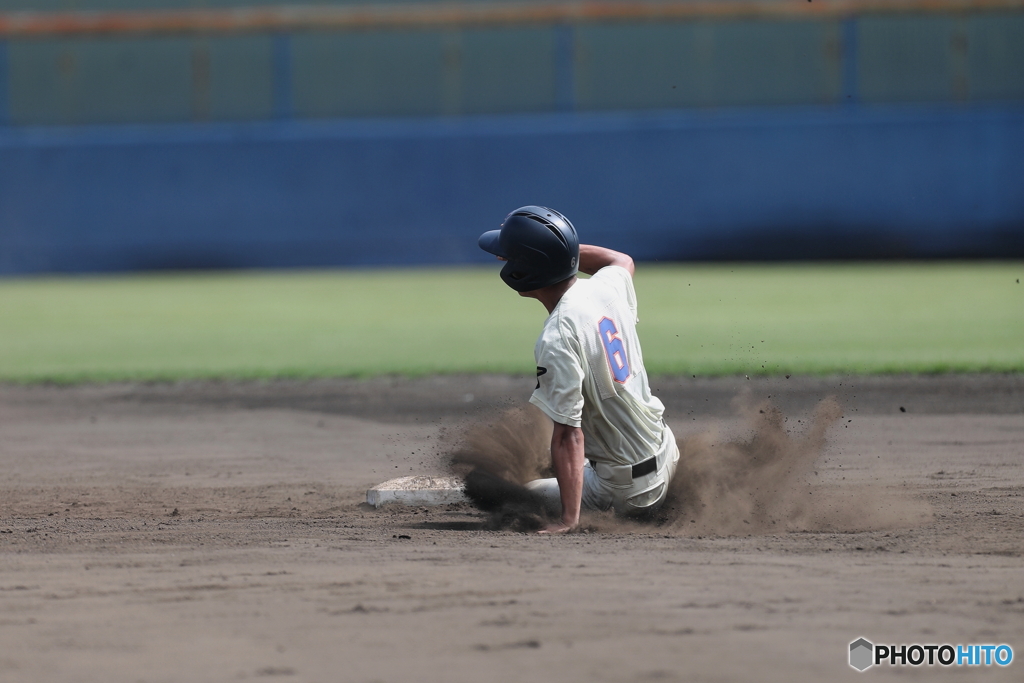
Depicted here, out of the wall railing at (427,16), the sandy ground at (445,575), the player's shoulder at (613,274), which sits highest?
the wall railing at (427,16)

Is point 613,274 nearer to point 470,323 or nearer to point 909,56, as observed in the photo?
point 470,323

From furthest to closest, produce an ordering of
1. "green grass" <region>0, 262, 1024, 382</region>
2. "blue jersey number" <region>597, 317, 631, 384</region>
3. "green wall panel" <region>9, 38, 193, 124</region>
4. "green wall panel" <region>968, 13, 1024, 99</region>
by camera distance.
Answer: "green wall panel" <region>9, 38, 193, 124</region> → "green wall panel" <region>968, 13, 1024, 99</region> → "green grass" <region>0, 262, 1024, 382</region> → "blue jersey number" <region>597, 317, 631, 384</region>

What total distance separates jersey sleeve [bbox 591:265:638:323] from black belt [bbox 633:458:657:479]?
1.83 feet

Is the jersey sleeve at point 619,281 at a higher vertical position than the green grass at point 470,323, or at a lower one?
higher

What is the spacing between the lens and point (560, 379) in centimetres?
412

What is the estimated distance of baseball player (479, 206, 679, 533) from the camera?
4145 millimetres

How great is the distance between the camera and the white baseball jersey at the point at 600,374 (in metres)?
4.13

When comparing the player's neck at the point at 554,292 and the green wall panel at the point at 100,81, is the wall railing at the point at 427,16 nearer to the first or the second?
the green wall panel at the point at 100,81

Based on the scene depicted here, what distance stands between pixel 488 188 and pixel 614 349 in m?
16.0

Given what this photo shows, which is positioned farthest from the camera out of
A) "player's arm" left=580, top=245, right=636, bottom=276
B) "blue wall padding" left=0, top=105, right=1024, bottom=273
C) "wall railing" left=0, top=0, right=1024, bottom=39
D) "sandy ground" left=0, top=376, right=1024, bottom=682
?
"wall railing" left=0, top=0, right=1024, bottom=39

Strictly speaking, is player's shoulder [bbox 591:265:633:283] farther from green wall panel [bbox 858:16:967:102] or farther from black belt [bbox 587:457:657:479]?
green wall panel [bbox 858:16:967:102]

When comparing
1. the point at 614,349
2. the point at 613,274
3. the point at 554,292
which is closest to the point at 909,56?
the point at 613,274

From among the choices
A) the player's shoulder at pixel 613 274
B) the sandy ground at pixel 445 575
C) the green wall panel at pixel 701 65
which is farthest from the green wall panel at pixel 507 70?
the player's shoulder at pixel 613 274

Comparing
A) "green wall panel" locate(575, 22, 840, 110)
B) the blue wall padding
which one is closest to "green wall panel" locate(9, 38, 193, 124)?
the blue wall padding
